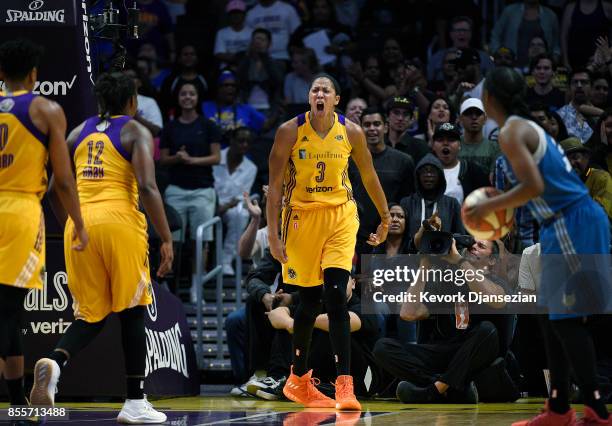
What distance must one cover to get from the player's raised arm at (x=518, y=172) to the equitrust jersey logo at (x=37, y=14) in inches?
186

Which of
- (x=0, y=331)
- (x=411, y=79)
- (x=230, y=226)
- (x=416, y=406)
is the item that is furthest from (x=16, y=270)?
(x=411, y=79)

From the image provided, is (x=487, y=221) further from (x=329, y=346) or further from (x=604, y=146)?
(x=604, y=146)

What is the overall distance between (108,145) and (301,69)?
8.60m

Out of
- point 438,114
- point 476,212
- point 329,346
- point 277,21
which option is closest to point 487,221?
point 476,212

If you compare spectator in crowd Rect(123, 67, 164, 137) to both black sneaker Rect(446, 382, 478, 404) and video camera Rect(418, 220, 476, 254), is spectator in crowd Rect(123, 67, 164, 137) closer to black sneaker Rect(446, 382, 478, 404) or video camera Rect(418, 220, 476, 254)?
video camera Rect(418, 220, 476, 254)

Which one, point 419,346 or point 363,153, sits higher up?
point 363,153

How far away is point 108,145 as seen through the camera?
751 cm

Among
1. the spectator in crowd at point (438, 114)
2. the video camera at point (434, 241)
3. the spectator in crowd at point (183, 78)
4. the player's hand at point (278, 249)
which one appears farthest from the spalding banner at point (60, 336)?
the spectator in crowd at point (183, 78)

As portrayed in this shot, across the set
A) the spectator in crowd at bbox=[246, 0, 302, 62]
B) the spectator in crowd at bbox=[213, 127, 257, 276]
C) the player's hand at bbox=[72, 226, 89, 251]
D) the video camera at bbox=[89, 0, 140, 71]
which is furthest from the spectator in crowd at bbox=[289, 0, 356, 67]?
the player's hand at bbox=[72, 226, 89, 251]

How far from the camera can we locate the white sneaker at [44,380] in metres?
7.24

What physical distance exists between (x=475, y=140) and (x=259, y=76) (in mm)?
4468

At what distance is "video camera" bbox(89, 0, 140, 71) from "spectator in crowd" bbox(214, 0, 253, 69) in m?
6.78

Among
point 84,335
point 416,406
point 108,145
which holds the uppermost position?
point 108,145

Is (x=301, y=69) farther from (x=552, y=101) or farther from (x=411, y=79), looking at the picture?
(x=552, y=101)
